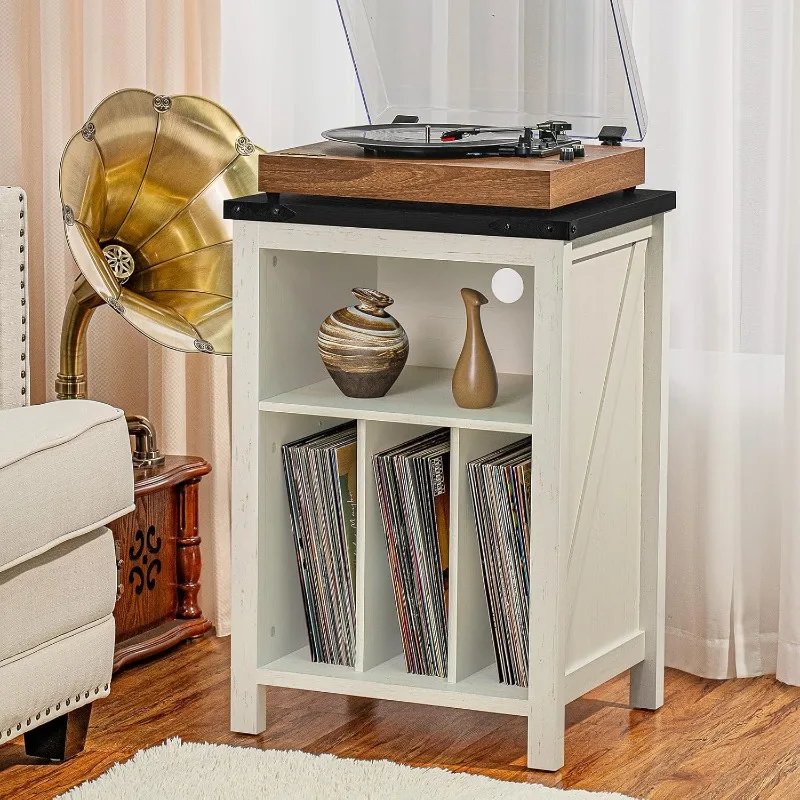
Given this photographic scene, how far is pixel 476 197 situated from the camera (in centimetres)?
185

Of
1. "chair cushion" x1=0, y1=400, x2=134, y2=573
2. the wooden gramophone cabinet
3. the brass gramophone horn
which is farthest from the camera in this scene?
the wooden gramophone cabinet

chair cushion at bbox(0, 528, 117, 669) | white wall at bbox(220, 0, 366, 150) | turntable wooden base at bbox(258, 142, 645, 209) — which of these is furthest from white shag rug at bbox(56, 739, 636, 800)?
white wall at bbox(220, 0, 366, 150)

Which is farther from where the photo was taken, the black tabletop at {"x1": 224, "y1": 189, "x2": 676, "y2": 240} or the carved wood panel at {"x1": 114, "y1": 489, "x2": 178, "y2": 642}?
the carved wood panel at {"x1": 114, "y1": 489, "x2": 178, "y2": 642}

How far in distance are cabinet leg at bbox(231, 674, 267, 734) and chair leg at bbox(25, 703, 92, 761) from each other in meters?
0.20

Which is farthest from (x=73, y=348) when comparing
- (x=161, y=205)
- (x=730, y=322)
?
(x=730, y=322)

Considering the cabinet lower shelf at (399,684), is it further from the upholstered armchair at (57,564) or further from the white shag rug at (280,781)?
the upholstered armchair at (57,564)

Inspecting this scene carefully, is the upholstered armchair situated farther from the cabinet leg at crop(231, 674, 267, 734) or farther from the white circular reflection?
the white circular reflection

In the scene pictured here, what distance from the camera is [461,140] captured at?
6.52ft

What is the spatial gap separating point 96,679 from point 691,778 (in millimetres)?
770

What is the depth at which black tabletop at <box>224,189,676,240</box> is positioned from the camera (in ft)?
5.98

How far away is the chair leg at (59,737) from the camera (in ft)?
6.44

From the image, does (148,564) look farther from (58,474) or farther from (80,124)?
(80,124)

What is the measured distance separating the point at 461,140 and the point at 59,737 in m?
0.93

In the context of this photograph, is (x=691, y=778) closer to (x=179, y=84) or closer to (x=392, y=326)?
(x=392, y=326)
